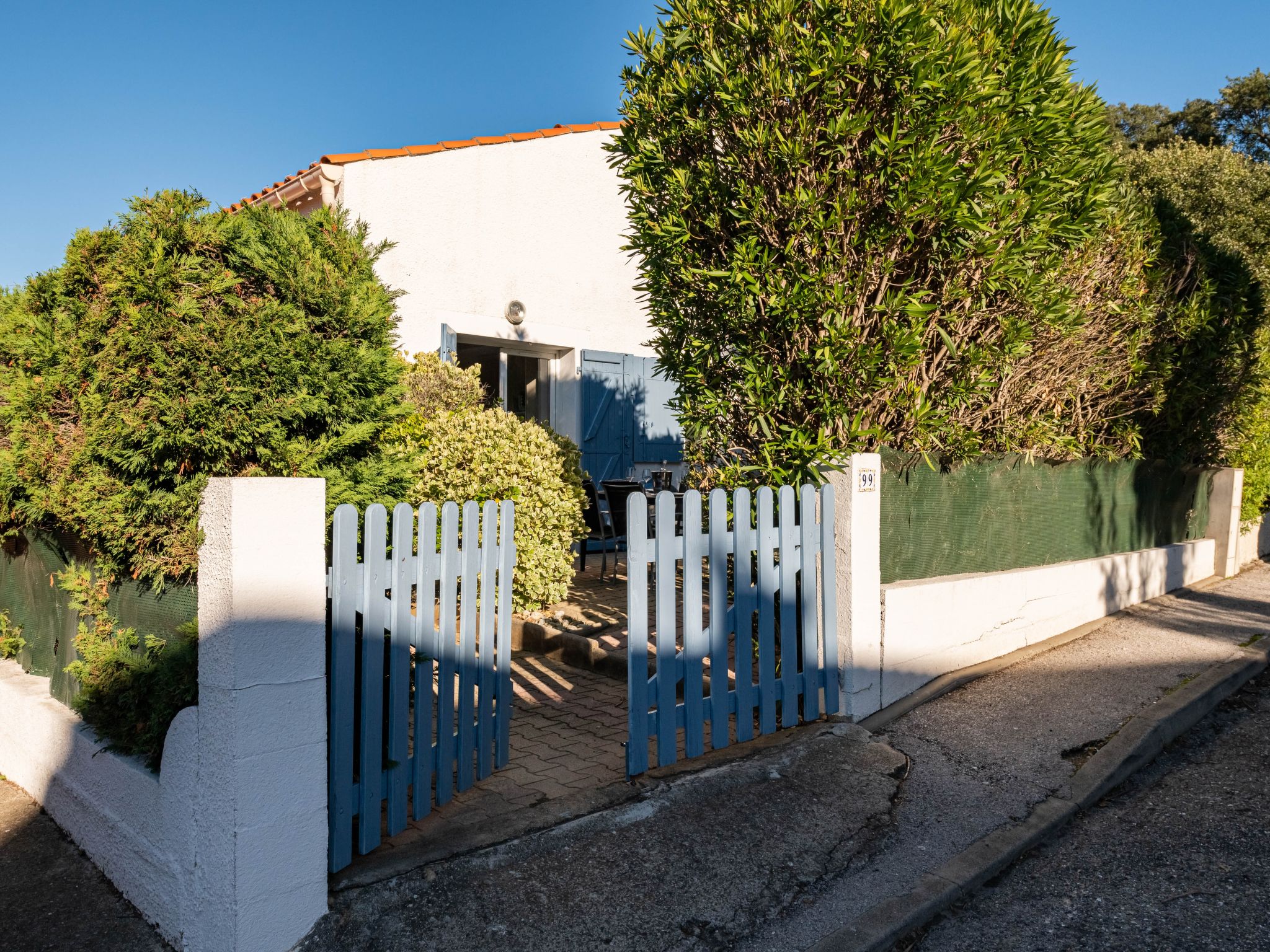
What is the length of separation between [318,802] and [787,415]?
10.5 ft

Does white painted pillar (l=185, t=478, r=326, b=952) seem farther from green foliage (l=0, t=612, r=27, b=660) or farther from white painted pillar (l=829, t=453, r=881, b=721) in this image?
green foliage (l=0, t=612, r=27, b=660)

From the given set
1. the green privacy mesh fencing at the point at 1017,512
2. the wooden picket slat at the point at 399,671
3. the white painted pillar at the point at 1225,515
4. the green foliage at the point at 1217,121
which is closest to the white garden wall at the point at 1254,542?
the white painted pillar at the point at 1225,515

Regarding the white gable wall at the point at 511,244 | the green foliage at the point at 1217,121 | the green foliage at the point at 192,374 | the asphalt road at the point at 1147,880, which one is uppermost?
the green foliage at the point at 1217,121

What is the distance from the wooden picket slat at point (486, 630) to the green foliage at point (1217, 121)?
3211 centimetres

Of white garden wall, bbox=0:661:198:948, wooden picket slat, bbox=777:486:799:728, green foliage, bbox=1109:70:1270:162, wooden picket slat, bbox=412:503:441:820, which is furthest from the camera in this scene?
green foliage, bbox=1109:70:1270:162

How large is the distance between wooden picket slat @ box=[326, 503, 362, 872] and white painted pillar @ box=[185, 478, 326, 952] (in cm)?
13

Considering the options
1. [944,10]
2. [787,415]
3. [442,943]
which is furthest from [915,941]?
[944,10]

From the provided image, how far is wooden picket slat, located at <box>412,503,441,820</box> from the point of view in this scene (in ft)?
10.4

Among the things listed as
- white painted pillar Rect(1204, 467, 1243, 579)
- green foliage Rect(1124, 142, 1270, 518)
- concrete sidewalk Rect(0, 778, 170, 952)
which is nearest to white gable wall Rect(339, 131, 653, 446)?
green foliage Rect(1124, 142, 1270, 518)

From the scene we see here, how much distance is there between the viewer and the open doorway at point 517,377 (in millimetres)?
10836

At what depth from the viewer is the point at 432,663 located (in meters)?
3.38

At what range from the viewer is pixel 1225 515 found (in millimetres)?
10609

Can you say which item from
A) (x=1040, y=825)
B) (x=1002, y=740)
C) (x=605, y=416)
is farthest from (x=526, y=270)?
(x=1040, y=825)

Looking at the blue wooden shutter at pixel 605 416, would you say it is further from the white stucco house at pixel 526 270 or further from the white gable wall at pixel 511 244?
the white gable wall at pixel 511 244
